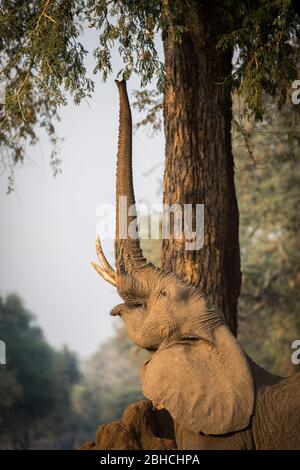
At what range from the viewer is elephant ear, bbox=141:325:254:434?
9250mm

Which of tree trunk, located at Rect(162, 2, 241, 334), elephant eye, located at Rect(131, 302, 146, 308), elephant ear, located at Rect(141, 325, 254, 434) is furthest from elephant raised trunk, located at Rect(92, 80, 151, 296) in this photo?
tree trunk, located at Rect(162, 2, 241, 334)

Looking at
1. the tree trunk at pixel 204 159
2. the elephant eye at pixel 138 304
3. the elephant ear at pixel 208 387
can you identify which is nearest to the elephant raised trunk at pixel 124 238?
the elephant eye at pixel 138 304

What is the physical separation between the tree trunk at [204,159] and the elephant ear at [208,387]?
2.31 m

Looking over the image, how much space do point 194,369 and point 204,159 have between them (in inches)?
138

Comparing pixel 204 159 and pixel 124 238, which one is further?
pixel 204 159

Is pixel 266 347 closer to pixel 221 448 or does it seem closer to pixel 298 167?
pixel 298 167

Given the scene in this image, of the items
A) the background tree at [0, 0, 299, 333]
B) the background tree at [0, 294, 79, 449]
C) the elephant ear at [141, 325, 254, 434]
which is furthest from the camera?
the background tree at [0, 294, 79, 449]

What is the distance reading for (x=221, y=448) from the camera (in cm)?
926

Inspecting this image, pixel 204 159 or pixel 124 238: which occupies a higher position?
pixel 204 159

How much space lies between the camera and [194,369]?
30.8 feet

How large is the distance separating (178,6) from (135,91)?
17.4 ft

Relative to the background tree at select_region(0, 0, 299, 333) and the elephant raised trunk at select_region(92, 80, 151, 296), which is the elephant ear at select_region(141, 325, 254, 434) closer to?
the elephant raised trunk at select_region(92, 80, 151, 296)

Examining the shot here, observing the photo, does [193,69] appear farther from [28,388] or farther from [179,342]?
[28,388]
